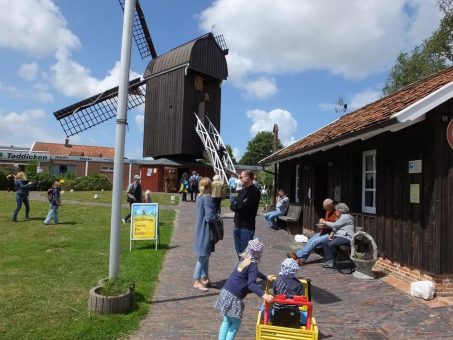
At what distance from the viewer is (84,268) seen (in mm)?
8820

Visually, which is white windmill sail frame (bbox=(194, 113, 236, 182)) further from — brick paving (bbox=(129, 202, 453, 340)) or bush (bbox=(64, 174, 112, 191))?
brick paving (bbox=(129, 202, 453, 340))

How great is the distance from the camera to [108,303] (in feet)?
19.6

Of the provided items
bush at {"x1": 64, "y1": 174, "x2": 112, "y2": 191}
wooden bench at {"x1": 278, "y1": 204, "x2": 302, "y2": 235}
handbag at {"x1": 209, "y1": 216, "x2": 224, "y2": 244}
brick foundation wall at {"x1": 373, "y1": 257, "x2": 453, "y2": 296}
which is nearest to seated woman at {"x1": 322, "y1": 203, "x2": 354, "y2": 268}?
brick foundation wall at {"x1": 373, "y1": 257, "x2": 453, "y2": 296}

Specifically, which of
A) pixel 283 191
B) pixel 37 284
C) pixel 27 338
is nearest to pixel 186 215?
pixel 283 191

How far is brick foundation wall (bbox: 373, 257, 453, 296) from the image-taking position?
7.25 m

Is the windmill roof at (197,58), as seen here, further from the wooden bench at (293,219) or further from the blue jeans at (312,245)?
the blue jeans at (312,245)

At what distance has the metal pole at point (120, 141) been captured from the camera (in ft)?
21.3

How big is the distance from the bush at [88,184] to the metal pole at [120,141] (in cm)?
3080

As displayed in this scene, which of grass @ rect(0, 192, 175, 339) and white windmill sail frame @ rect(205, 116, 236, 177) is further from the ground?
white windmill sail frame @ rect(205, 116, 236, 177)

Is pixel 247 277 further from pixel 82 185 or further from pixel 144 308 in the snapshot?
pixel 82 185

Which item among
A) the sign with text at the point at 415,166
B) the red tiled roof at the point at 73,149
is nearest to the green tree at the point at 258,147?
the red tiled roof at the point at 73,149

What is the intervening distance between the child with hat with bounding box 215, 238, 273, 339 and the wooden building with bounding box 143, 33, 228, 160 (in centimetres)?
2697

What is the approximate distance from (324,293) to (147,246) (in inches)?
215

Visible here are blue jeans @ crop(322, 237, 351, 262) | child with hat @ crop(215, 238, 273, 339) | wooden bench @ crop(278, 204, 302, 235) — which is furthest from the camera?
wooden bench @ crop(278, 204, 302, 235)
